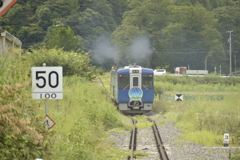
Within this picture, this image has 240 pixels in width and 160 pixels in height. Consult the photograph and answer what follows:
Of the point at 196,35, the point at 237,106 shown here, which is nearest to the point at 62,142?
the point at 237,106

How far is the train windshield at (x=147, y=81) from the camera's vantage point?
24.9 metres

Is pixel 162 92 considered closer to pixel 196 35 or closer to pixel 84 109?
pixel 84 109

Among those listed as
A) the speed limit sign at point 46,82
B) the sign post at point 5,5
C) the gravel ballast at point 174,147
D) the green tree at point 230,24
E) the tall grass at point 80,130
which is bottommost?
the gravel ballast at point 174,147

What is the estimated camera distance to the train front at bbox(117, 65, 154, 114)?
24.6 metres

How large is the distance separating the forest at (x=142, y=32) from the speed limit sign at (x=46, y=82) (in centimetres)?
5798

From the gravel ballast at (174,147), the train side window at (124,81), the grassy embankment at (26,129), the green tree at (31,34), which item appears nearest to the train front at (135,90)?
the train side window at (124,81)

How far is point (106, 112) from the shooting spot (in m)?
17.8

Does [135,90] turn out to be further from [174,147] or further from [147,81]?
[174,147]

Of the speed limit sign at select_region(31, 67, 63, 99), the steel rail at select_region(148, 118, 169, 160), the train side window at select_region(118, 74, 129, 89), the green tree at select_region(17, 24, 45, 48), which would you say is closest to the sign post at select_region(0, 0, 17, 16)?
the speed limit sign at select_region(31, 67, 63, 99)

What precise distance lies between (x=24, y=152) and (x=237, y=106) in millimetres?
12899

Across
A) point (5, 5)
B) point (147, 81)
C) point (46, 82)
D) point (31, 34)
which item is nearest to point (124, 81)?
point (147, 81)

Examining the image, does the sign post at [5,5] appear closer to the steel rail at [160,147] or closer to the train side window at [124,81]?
the steel rail at [160,147]

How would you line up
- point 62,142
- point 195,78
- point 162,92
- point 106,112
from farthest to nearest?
point 195,78
point 162,92
point 106,112
point 62,142

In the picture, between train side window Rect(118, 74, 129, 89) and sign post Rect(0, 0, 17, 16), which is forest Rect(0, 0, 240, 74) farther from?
sign post Rect(0, 0, 17, 16)
